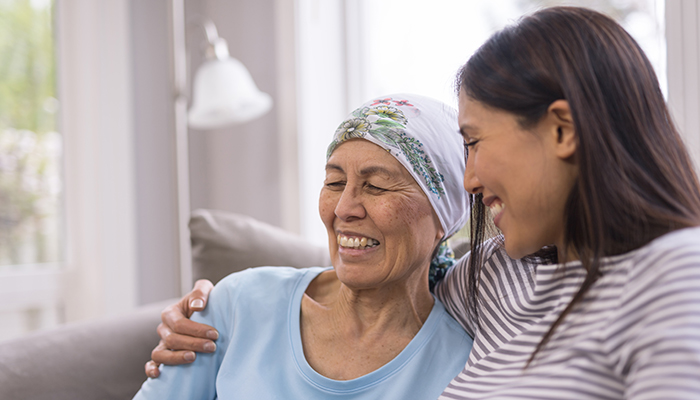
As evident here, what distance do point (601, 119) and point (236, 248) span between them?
1062 millimetres

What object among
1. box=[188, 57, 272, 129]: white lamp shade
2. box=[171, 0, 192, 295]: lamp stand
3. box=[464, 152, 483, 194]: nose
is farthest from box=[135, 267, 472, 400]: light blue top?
box=[171, 0, 192, 295]: lamp stand

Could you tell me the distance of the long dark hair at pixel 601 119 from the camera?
2.21 feet

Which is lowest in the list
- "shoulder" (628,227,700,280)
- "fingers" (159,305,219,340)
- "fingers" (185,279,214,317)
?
"fingers" (159,305,219,340)

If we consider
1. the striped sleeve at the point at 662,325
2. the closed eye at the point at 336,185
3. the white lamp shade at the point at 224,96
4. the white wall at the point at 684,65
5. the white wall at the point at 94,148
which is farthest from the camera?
the white wall at the point at 94,148

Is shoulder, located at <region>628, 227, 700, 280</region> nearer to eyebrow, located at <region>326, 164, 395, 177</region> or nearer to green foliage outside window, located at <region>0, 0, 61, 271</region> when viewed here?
eyebrow, located at <region>326, 164, 395, 177</region>

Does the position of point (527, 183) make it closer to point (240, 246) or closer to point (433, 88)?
point (240, 246)

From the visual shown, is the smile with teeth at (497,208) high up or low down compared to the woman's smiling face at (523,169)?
down

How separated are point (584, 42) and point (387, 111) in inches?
17.7

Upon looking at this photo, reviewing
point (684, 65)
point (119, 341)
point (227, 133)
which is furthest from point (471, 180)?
point (227, 133)

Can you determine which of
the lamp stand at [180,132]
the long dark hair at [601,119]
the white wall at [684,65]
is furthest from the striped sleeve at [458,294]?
the lamp stand at [180,132]

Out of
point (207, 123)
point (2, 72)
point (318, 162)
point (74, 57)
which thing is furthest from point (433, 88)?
point (2, 72)

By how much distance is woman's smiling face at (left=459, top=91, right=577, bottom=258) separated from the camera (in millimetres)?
720

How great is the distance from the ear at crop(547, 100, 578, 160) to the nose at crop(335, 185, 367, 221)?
0.44 m

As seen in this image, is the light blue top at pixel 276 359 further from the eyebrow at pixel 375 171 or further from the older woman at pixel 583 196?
the eyebrow at pixel 375 171
